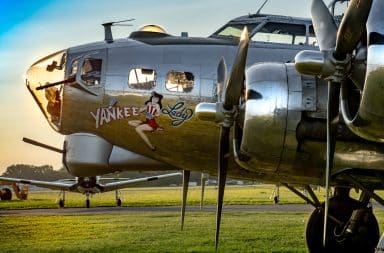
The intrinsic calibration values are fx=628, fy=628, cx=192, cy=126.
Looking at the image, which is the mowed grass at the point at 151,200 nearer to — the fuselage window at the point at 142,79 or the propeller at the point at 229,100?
the fuselage window at the point at 142,79

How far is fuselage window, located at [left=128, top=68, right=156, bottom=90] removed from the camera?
30.3ft

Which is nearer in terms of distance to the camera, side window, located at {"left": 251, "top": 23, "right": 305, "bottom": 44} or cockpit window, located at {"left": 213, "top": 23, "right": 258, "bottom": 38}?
side window, located at {"left": 251, "top": 23, "right": 305, "bottom": 44}

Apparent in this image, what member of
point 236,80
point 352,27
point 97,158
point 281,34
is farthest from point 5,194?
point 352,27

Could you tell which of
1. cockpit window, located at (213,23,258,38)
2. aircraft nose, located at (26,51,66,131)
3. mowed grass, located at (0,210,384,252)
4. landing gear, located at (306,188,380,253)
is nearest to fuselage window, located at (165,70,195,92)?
cockpit window, located at (213,23,258,38)

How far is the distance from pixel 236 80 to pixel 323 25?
1.37 meters

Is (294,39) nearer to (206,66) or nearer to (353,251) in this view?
(206,66)

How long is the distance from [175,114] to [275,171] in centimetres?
205

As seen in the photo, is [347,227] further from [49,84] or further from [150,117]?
[49,84]

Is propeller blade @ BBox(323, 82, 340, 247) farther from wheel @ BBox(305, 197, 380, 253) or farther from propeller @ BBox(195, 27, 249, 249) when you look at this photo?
wheel @ BBox(305, 197, 380, 253)

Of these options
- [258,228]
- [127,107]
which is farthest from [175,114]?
[258,228]

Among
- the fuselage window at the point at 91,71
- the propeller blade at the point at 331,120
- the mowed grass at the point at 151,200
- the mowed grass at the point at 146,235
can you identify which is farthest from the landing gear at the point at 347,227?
the mowed grass at the point at 151,200

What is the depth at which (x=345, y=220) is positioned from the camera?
10.2m

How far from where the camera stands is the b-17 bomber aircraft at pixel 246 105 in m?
5.83

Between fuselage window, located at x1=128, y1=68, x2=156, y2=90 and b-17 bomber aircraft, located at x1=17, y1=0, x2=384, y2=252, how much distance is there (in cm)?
2
